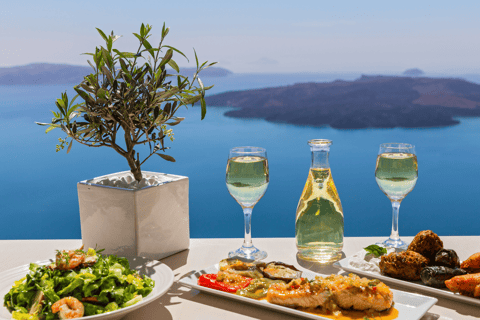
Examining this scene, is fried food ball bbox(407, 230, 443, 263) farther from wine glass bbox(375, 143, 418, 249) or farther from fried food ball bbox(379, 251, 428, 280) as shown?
wine glass bbox(375, 143, 418, 249)

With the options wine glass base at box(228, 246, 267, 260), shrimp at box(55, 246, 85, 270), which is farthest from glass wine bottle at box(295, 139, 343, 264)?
shrimp at box(55, 246, 85, 270)

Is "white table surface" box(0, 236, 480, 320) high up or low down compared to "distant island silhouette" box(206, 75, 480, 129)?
down

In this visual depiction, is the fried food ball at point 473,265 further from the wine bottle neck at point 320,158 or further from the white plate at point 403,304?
the wine bottle neck at point 320,158

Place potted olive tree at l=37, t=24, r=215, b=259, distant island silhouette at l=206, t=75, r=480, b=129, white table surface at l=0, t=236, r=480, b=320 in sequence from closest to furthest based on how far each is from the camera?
white table surface at l=0, t=236, r=480, b=320 < potted olive tree at l=37, t=24, r=215, b=259 < distant island silhouette at l=206, t=75, r=480, b=129

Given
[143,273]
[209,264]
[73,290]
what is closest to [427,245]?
[209,264]

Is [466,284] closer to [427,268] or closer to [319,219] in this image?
[427,268]

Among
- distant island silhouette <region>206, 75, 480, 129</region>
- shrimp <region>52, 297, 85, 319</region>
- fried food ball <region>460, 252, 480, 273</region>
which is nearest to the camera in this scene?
shrimp <region>52, 297, 85, 319</region>

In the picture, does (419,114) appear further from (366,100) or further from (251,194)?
(251,194)
